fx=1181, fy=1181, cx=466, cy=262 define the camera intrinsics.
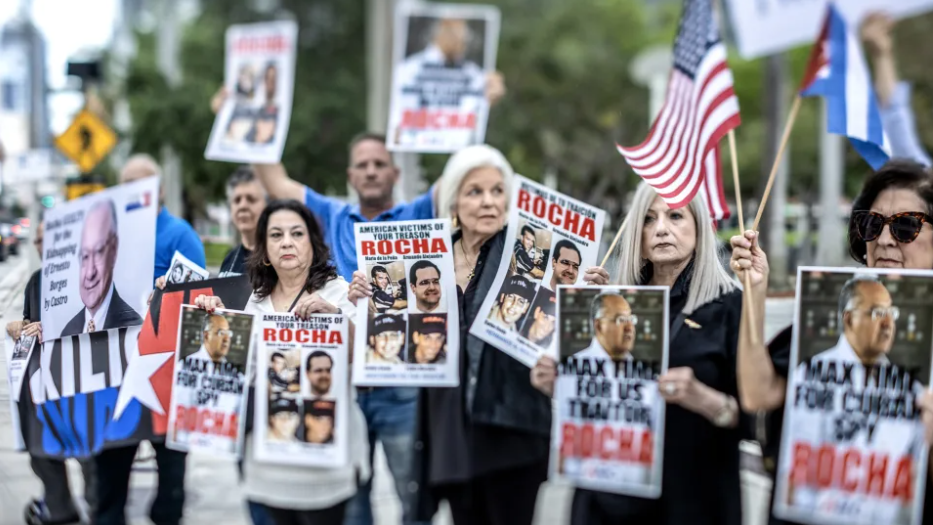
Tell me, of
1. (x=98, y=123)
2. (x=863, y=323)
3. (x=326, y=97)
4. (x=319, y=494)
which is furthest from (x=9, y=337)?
(x=326, y=97)

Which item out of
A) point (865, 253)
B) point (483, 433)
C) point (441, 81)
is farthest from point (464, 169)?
point (441, 81)

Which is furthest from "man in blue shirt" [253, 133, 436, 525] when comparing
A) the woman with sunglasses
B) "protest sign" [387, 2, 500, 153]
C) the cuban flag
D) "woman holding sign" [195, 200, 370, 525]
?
"protest sign" [387, 2, 500, 153]

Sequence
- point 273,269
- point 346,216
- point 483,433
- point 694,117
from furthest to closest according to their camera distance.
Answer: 1. point 346,216
2. point 694,117
3. point 273,269
4. point 483,433

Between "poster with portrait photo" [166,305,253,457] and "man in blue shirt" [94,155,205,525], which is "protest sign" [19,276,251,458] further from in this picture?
"poster with portrait photo" [166,305,253,457]

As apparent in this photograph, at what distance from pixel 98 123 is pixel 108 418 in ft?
37.6

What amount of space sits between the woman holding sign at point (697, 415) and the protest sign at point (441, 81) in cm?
464

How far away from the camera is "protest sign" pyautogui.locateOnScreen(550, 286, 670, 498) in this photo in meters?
3.36

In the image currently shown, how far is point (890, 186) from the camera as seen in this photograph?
3.54m

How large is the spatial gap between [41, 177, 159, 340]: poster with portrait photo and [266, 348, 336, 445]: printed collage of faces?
82 centimetres

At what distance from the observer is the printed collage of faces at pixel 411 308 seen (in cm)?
385

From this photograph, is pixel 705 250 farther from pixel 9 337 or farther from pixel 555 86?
pixel 555 86

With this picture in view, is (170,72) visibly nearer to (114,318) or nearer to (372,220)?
(372,220)

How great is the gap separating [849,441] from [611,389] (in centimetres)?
67

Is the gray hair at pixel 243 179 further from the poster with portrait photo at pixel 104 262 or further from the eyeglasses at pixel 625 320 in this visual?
the eyeglasses at pixel 625 320
